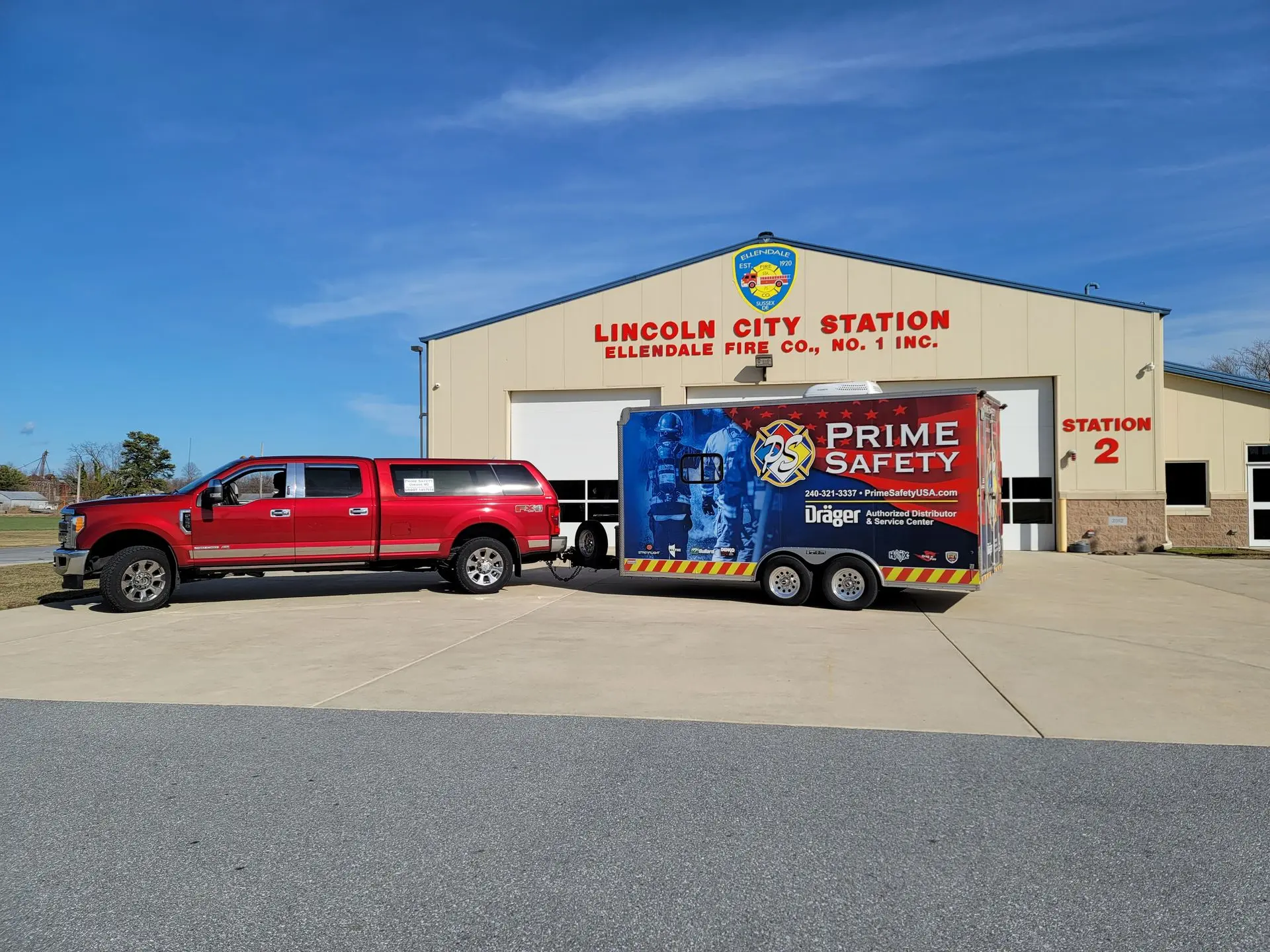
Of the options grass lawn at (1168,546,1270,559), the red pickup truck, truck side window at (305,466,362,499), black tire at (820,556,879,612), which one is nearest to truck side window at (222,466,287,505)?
the red pickup truck

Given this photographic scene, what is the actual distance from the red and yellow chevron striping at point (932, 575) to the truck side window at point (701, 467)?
8.43ft

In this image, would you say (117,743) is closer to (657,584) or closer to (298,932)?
(298,932)

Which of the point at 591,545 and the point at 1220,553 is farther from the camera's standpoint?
the point at 1220,553

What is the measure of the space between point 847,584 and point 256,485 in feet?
26.5

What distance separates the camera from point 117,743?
5707 mm

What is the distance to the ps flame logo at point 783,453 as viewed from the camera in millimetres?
12266

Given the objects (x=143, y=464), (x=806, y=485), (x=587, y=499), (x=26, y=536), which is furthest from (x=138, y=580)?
(x=143, y=464)

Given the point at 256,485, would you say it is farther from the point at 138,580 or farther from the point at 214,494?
the point at 138,580

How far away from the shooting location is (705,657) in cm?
862

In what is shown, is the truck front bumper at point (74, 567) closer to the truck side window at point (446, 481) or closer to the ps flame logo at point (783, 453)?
the truck side window at point (446, 481)

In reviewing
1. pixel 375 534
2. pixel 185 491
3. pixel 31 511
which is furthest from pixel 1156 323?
pixel 31 511

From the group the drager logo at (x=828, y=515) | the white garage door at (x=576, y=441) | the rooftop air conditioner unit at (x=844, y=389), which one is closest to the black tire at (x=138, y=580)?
the drager logo at (x=828, y=515)

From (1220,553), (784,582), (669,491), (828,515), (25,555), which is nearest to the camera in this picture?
(828,515)

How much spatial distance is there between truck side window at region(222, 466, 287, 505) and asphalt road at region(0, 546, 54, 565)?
8.26m
